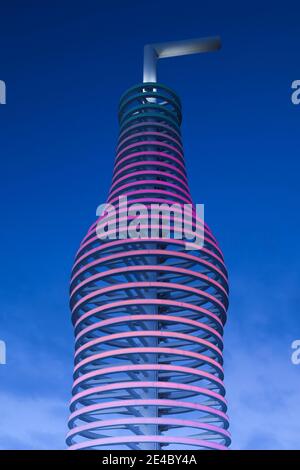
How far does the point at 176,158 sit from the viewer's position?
220 feet

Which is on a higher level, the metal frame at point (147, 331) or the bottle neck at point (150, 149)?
the bottle neck at point (150, 149)

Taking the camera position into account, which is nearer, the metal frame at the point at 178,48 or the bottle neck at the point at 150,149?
the bottle neck at the point at 150,149

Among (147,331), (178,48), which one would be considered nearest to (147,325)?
(147,331)

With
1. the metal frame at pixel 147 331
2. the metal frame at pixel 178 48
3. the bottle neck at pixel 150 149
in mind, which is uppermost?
the metal frame at pixel 178 48

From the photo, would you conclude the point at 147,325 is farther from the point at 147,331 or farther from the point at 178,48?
the point at 178,48

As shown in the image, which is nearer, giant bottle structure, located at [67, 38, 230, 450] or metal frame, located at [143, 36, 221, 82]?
giant bottle structure, located at [67, 38, 230, 450]

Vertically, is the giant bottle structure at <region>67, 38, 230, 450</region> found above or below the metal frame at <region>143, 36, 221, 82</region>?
below

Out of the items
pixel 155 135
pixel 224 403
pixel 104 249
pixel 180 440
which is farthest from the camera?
pixel 155 135

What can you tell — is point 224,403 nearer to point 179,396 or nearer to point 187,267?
point 179,396

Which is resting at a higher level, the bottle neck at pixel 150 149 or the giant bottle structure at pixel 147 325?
the bottle neck at pixel 150 149

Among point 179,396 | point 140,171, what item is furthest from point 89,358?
point 140,171

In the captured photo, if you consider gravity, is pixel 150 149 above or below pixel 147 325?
above

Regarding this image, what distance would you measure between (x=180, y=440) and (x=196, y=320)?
1316 cm

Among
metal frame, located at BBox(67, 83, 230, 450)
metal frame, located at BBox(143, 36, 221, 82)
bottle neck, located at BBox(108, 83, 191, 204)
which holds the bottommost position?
metal frame, located at BBox(67, 83, 230, 450)
